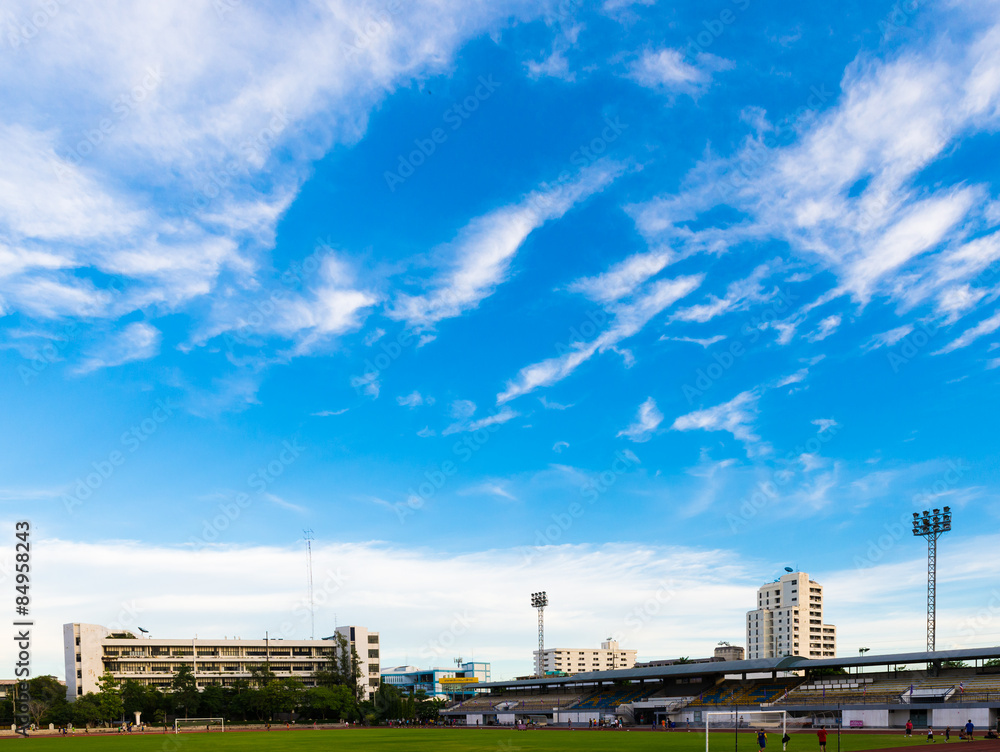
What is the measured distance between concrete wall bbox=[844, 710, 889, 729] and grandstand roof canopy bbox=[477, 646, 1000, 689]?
7.37 metres

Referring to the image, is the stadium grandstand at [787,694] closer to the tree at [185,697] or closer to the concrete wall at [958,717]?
the concrete wall at [958,717]

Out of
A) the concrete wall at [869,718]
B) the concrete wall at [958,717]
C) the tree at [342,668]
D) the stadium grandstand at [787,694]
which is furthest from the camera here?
the tree at [342,668]

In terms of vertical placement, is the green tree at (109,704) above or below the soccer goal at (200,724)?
above

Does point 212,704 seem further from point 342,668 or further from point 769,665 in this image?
point 769,665

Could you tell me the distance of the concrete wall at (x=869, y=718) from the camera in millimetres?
70125

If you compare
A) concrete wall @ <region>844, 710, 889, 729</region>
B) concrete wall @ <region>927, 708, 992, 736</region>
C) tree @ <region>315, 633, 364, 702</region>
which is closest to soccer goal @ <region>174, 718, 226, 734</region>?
tree @ <region>315, 633, 364, 702</region>

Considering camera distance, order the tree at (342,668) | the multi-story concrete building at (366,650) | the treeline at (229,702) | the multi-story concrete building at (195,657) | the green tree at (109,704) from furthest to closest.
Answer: the multi-story concrete building at (366,650)
the tree at (342,668)
the multi-story concrete building at (195,657)
the treeline at (229,702)
the green tree at (109,704)

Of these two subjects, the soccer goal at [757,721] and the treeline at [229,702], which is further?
the treeline at [229,702]

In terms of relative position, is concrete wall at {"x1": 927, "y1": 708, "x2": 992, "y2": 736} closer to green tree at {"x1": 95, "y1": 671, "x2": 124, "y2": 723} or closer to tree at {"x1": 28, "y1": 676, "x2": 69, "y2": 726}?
tree at {"x1": 28, "y1": 676, "x2": 69, "y2": 726}

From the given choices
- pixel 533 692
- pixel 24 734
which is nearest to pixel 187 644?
pixel 24 734

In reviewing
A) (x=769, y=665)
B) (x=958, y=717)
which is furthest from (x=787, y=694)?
(x=958, y=717)

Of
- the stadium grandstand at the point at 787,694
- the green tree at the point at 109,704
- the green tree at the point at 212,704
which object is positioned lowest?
the green tree at the point at 212,704

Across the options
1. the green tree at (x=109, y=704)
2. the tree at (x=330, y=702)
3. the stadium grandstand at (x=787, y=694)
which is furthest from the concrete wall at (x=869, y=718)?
the green tree at (x=109, y=704)

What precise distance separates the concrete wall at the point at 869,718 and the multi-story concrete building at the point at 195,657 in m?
107
